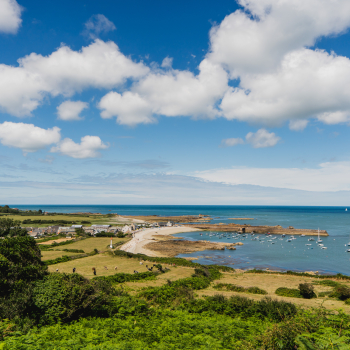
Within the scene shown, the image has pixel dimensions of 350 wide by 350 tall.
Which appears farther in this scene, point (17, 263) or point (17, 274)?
point (17, 263)

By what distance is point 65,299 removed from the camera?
15789mm

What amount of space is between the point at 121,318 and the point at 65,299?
415 cm

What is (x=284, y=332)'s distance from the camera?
8227 millimetres

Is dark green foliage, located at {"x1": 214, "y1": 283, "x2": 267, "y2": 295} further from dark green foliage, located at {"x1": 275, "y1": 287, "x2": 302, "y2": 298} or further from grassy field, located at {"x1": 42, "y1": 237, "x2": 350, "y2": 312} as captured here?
dark green foliage, located at {"x1": 275, "y1": 287, "x2": 302, "y2": 298}

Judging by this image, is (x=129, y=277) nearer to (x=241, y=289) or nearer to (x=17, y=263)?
(x=241, y=289)

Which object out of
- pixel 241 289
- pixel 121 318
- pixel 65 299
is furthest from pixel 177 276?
pixel 65 299

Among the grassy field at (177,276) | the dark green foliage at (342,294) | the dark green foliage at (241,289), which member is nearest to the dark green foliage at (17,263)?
the grassy field at (177,276)

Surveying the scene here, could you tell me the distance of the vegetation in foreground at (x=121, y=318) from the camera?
34.1 ft

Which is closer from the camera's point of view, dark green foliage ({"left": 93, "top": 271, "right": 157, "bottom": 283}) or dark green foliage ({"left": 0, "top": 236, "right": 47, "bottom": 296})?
dark green foliage ({"left": 0, "top": 236, "right": 47, "bottom": 296})

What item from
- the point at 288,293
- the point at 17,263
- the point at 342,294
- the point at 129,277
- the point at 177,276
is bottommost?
the point at 177,276

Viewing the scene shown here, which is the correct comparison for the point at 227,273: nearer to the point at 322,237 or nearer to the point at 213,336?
the point at 213,336

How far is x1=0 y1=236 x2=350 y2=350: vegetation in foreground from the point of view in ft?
34.1

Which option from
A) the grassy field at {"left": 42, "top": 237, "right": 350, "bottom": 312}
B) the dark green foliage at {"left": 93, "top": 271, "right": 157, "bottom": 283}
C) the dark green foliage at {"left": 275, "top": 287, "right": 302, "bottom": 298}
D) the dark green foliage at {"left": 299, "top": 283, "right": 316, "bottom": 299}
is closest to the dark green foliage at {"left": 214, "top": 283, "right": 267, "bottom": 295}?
the grassy field at {"left": 42, "top": 237, "right": 350, "bottom": 312}

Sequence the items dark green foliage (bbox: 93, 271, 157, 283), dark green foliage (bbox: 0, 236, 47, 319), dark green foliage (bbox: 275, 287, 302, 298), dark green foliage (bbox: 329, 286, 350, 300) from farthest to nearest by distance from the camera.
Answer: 1. dark green foliage (bbox: 93, 271, 157, 283)
2. dark green foliage (bbox: 275, 287, 302, 298)
3. dark green foliage (bbox: 329, 286, 350, 300)
4. dark green foliage (bbox: 0, 236, 47, 319)
